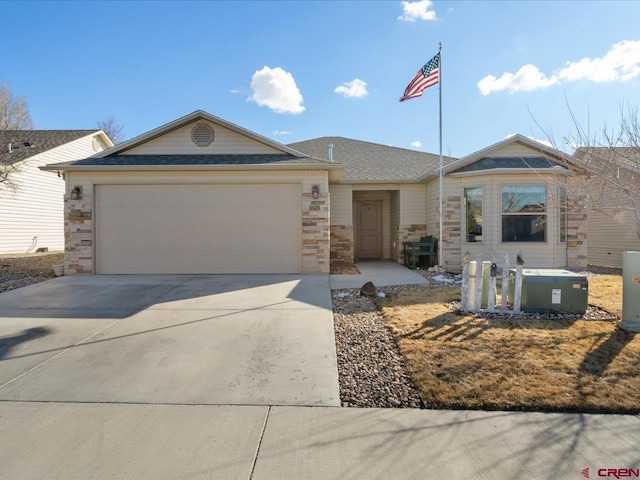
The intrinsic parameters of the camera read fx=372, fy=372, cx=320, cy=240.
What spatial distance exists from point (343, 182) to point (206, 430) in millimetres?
10635

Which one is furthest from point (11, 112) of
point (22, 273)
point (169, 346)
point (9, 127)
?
point (169, 346)

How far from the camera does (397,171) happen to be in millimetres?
13680

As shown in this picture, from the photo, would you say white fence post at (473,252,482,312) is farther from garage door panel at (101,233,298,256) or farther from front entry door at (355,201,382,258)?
front entry door at (355,201,382,258)

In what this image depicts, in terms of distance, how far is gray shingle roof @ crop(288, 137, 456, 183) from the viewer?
42.9 ft

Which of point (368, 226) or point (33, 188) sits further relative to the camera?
point (33, 188)

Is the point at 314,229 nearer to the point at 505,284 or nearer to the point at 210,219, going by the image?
the point at 210,219

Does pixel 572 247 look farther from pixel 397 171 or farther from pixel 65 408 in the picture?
pixel 65 408

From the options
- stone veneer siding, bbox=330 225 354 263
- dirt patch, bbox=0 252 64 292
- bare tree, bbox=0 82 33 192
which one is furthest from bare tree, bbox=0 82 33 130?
stone veneer siding, bbox=330 225 354 263

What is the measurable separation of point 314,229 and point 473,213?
4.67 meters

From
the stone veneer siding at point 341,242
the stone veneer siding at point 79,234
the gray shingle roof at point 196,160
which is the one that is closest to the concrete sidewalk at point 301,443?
the gray shingle roof at point 196,160

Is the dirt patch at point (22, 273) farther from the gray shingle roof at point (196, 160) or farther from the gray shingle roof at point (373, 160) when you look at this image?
the gray shingle roof at point (373, 160)

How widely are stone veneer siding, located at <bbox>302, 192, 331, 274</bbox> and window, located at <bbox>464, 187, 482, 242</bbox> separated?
4.19 metres

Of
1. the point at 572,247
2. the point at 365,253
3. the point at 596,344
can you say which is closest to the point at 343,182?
the point at 365,253

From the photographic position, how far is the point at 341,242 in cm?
1310
